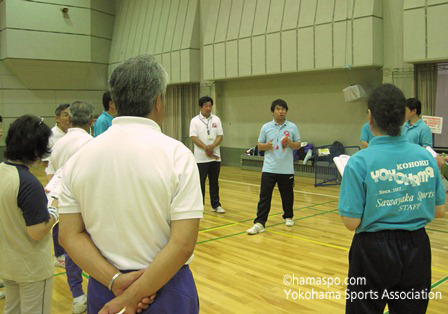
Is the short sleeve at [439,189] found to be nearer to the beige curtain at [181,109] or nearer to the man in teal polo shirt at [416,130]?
the man in teal polo shirt at [416,130]

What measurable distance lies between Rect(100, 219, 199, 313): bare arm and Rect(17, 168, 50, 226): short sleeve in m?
1.03

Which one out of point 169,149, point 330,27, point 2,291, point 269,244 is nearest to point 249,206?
point 269,244

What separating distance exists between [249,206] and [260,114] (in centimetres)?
522

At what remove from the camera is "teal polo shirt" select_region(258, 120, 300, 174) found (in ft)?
17.6

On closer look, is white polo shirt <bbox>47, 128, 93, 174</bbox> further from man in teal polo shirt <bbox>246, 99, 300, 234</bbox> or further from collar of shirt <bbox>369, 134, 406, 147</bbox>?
man in teal polo shirt <bbox>246, 99, 300, 234</bbox>

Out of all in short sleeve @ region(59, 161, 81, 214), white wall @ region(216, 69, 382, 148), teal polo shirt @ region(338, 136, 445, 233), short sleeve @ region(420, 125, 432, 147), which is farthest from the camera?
white wall @ region(216, 69, 382, 148)

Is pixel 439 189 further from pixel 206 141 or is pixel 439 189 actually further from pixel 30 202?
pixel 206 141

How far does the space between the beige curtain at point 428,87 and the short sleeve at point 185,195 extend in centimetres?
836

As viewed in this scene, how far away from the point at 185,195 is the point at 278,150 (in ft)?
13.5

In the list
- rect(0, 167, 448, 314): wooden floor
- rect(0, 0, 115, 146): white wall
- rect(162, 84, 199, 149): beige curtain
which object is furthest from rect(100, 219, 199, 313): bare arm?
rect(0, 0, 115, 146): white wall

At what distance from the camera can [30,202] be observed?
2148 millimetres

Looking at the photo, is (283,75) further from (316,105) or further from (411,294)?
(411,294)

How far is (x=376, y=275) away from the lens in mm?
1970

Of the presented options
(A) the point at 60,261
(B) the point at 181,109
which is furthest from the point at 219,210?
(B) the point at 181,109
